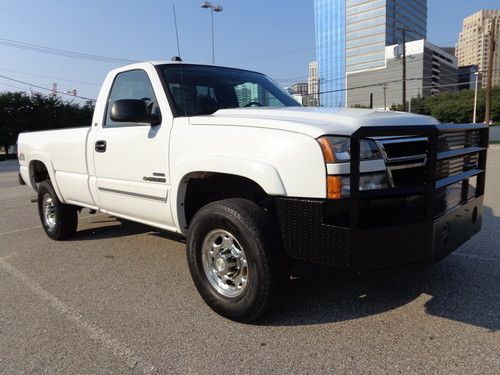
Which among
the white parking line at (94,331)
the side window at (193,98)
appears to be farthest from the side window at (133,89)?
the white parking line at (94,331)

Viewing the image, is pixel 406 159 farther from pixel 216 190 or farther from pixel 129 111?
pixel 129 111

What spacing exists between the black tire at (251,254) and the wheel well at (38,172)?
4040 mm

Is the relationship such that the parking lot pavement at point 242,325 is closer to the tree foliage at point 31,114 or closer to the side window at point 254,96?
the side window at point 254,96

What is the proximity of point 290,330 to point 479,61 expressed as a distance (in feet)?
297

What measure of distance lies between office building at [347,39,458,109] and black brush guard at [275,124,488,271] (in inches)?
3087

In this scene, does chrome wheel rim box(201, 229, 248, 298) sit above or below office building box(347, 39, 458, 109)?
below

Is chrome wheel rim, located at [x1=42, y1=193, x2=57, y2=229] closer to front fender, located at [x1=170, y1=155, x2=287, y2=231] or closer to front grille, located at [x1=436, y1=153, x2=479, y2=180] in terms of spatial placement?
front fender, located at [x1=170, y1=155, x2=287, y2=231]

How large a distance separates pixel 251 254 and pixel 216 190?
1029 millimetres

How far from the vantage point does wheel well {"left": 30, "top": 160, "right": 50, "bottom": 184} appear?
653 centimetres

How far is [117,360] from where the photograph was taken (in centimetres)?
287

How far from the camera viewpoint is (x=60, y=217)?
5.86 m

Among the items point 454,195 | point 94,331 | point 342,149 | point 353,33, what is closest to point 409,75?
point 353,33

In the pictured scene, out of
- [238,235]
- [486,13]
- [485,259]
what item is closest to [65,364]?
[238,235]

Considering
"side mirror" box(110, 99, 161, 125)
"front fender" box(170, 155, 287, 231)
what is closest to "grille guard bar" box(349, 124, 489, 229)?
"front fender" box(170, 155, 287, 231)
